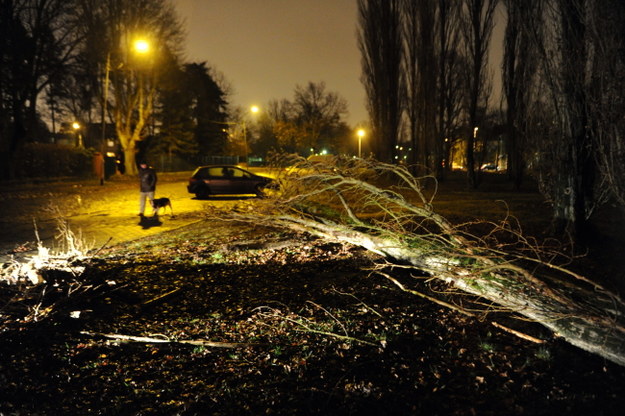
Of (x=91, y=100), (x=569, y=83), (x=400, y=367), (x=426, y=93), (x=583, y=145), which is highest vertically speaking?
(x=91, y=100)

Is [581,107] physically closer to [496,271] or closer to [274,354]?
[496,271]

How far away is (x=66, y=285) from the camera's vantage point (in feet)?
16.4

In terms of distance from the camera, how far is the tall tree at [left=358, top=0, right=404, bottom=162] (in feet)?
72.2

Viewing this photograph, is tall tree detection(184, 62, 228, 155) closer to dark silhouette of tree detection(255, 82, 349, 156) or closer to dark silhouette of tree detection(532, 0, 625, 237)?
dark silhouette of tree detection(255, 82, 349, 156)

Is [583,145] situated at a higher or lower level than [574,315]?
higher

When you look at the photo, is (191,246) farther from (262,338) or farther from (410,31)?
(410,31)

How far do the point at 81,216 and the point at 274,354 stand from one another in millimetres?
10670

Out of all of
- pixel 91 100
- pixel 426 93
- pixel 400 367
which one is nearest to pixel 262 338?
pixel 400 367

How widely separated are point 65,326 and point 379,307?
3.63m

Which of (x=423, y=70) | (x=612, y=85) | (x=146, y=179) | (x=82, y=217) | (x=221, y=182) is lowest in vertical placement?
(x=82, y=217)

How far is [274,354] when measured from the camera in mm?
3496

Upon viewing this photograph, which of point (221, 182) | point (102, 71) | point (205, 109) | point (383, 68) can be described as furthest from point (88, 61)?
point (205, 109)

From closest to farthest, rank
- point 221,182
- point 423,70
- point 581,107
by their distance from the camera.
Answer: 1. point 581,107
2. point 221,182
3. point 423,70

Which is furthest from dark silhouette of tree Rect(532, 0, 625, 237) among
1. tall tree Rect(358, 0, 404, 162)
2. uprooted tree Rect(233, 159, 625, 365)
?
tall tree Rect(358, 0, 404, 162)
